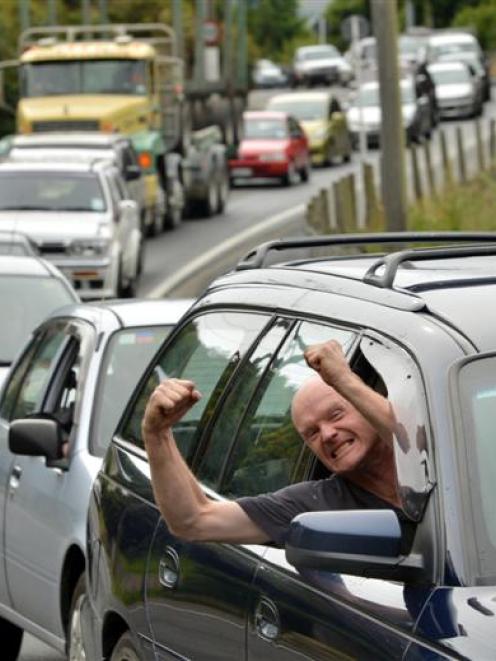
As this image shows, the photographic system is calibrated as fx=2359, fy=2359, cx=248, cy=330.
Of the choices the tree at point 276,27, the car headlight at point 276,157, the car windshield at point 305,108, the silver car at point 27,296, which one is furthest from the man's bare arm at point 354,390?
the tree at point 276,27

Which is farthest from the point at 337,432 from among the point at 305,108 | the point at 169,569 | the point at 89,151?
the point at 305,108

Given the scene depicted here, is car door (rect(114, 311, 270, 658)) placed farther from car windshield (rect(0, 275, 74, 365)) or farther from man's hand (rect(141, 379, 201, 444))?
car windshield (rect(0, 275, 74, 365))

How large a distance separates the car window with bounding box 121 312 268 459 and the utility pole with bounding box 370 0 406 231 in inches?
711

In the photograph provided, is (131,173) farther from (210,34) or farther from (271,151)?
(210,34)

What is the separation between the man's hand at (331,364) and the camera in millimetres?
4797

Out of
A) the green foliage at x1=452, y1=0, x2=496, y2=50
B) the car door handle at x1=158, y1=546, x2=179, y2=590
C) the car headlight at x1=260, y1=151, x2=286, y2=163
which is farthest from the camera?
the green foliage at x1=452, y1=0, x2=496, y2=50

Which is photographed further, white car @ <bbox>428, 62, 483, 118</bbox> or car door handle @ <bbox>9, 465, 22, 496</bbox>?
white car @ <bbox>428, 62, 483, 118</bbox>

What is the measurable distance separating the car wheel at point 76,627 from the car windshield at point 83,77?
32.3 m

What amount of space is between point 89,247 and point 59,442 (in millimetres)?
18834

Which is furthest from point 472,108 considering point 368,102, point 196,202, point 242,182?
point 196,202

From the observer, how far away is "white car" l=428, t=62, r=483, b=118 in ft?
236

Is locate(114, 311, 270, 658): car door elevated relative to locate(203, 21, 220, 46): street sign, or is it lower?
elevated

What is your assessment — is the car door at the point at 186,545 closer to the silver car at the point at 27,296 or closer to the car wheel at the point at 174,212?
the silver car at the point at 27,296

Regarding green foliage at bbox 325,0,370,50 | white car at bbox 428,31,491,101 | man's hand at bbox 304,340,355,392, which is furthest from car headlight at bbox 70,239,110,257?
green foliage at bbox 325,0,370,50
